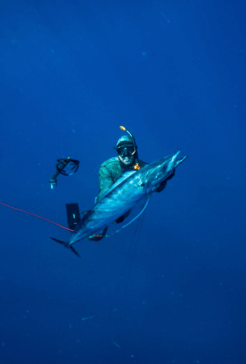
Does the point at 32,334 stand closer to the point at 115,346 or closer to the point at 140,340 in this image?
the point at 115,346

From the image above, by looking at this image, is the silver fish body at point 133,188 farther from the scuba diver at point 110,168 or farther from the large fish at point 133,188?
the scuba diver at point 110,168

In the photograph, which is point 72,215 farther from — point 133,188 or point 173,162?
point 173,162

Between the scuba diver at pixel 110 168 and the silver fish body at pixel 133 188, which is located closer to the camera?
the silver fish body at pixel 133 188

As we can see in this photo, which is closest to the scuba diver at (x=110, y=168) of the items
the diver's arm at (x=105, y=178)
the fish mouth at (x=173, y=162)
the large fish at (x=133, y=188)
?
the diver's arm at (x=105, y=178)

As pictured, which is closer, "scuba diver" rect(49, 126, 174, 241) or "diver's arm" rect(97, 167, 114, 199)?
"scuba diver" rect(49, 126, 174, 241)

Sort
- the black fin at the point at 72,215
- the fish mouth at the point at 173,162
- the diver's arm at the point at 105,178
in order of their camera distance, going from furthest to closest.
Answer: the diver's arm at the point at 105,178
the black fin at the point at 72,215
the fish mouth at the point at 173,162

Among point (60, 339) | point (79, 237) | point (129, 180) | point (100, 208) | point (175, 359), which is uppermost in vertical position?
point (129, 180)

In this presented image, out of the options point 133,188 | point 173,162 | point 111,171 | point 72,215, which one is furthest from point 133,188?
point 111,171

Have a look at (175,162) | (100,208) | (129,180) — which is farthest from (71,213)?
(175,162)

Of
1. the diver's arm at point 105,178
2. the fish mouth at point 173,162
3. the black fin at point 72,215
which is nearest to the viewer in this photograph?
the fish mouth at point 173,162

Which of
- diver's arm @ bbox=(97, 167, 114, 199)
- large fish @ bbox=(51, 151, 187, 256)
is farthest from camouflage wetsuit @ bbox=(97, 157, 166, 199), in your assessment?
large fish @ bbox=(51, 151, 187, 256)

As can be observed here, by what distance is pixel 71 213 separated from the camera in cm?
204

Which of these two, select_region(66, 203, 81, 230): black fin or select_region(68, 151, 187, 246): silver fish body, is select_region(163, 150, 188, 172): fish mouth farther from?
select_region(66, 203, 81, 230): black fin

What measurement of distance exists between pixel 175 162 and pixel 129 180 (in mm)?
281
